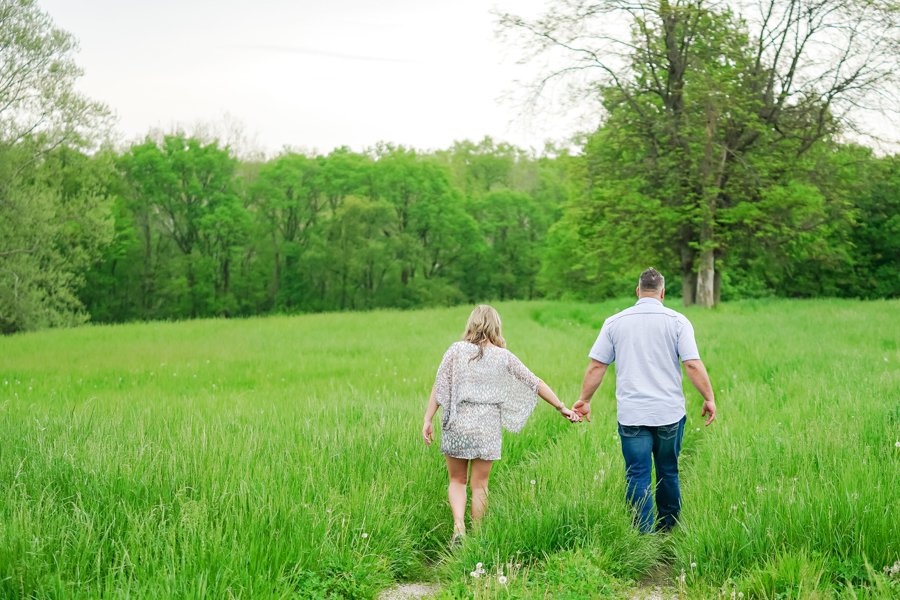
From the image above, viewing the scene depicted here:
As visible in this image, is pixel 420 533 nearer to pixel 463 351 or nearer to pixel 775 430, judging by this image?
pixel 463 351

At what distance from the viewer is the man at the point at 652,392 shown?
5598 millimetres

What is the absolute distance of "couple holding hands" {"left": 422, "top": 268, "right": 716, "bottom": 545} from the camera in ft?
18.5

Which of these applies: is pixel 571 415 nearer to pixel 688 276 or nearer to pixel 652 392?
pixel 652 392

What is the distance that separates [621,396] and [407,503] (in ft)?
6.33

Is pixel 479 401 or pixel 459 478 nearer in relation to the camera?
pixel 479 401

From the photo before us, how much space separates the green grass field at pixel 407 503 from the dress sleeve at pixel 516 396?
1.72 ft

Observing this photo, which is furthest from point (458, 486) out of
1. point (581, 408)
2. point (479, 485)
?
point (581, 408)

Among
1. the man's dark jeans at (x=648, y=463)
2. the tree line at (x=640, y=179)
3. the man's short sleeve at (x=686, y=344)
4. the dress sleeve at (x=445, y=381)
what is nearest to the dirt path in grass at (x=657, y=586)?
the man's dark jeans at (x=648, y=463)

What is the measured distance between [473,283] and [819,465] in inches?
2428

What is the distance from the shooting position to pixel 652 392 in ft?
18.4

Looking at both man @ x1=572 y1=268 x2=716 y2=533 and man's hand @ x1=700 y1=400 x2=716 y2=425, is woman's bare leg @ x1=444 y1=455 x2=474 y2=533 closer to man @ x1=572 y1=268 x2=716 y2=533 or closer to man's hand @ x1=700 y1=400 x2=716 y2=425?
man @ x1=572 y1=268 x2=716 y2=533

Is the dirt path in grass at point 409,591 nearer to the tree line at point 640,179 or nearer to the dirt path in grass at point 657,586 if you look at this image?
the dirt path in grass at point 657,586

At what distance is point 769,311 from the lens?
25938mm

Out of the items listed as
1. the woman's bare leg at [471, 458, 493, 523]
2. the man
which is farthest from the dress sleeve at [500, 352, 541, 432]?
the man
